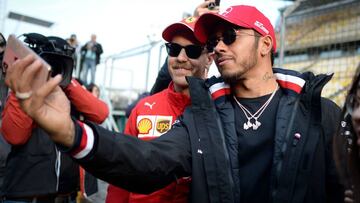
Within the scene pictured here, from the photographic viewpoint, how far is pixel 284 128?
1937 mm

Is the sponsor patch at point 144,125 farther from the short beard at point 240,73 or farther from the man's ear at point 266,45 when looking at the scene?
the man's ear at point 266,45

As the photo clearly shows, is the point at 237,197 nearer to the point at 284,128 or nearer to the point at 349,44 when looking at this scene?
the point at 284,128

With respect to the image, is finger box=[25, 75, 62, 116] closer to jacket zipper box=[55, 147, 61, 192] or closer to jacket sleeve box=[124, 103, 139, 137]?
jacket sleeve box=[124, 103, 139, 137]

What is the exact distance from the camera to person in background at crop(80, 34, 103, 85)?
10.3 metres

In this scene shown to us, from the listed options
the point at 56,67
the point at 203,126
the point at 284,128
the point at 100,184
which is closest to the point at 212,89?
the point at 203,126

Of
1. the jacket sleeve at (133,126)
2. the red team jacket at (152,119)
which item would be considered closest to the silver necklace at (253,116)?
the red team jacket at (152,119)

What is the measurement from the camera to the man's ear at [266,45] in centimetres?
233

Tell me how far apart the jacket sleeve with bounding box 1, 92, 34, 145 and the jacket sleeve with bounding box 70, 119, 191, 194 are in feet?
4.20

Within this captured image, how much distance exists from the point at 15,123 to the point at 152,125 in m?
1.00

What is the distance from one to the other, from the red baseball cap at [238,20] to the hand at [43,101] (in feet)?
3.73

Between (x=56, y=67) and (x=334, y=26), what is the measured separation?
4.26 m

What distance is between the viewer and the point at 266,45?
2365mm

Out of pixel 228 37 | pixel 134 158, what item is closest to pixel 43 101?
pixel 134 158

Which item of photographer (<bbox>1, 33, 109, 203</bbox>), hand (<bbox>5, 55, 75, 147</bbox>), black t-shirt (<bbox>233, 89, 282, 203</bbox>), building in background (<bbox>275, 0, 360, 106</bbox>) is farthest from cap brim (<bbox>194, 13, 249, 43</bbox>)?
building in background (<bbox>275, 0, 360, 106</bbox>)
